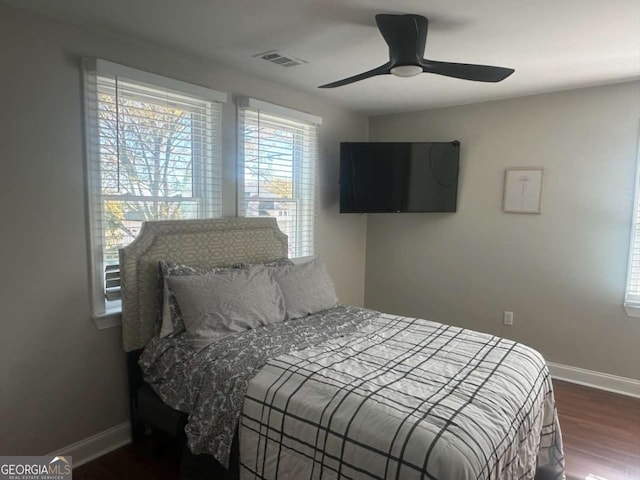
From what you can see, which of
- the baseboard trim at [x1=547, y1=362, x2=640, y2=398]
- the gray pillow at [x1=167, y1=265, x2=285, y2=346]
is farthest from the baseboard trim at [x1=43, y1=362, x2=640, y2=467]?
the gray pillow at [x1=167, y1=265, x2=285, y2=346]

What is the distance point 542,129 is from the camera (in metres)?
3.39

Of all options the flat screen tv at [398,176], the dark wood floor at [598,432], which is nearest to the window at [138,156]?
the flat screen tv at [398,176]

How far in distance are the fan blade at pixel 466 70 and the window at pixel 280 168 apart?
144 cm

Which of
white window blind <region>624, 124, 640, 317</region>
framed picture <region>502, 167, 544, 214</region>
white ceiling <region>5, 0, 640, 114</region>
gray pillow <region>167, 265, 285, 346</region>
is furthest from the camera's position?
framed picture <region>502, 167, 544, 214</region>

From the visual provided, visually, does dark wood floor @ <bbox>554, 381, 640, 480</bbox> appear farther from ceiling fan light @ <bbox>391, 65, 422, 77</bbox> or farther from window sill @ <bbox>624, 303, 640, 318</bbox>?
ceiling fan light @ <bbox>391, 65, 422, 77</bbox>

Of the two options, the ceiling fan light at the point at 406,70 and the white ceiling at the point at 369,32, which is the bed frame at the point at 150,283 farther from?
the ceiling fan light at the point at 406,70

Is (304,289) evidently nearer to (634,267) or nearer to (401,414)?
(401,414)

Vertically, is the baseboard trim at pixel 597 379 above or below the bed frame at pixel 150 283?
below

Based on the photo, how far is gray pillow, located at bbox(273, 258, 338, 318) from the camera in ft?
8.68

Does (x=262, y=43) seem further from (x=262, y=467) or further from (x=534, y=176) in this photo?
(x=534, y=176)

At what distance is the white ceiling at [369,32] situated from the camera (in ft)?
6.33

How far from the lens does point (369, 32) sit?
2223 mm

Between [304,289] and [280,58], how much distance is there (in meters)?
1.51

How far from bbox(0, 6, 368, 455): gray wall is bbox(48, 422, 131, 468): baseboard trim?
0.04 m
